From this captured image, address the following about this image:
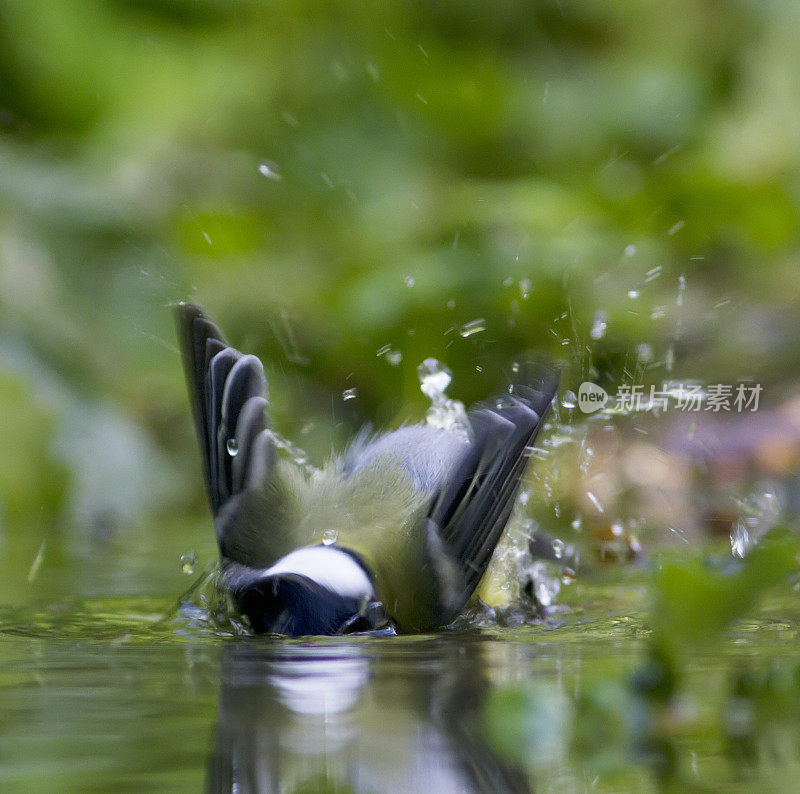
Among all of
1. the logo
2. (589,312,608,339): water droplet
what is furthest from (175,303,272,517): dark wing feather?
(589,312,608,339): water droplet

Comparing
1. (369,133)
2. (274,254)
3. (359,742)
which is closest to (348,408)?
(274,254)

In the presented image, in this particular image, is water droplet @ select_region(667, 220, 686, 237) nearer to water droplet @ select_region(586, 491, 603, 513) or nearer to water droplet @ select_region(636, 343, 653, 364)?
water droplet @ select_region(636, 343, 653, 364)

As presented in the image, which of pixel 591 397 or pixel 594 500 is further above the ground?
pixel 591 397

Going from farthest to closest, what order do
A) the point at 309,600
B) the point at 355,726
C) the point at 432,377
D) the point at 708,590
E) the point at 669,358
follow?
the point at 669,358
the point at 432,377
the point at 309,600
the point at 355,726
the point at 708,590

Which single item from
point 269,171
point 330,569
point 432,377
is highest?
point 269,171

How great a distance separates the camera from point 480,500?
175 centimetres

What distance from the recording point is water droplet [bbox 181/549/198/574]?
2.17 meters

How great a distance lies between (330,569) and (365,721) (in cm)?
80

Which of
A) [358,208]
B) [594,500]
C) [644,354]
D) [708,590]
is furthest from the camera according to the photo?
[358,208]

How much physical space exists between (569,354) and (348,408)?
72cm

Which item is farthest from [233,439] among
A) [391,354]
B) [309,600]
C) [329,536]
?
[391,354]

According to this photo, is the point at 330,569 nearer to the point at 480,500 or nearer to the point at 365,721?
the point at 480,500

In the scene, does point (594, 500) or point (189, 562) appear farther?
point (594, 500)

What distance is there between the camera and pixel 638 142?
13.6ft
